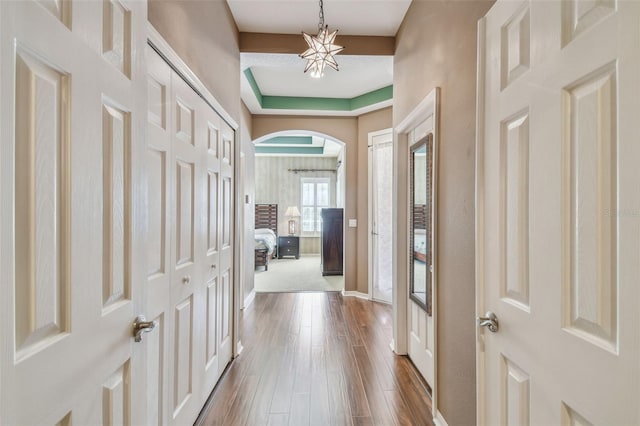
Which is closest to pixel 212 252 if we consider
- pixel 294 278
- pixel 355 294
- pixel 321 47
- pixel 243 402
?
pixel 243 402

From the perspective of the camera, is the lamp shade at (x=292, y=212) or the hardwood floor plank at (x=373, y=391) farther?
the lamp shade at (x=292, y=212)

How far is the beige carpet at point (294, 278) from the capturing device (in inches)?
200

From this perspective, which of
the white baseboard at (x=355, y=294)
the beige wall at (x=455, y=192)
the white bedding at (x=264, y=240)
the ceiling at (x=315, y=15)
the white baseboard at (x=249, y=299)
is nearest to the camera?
the beige wall at (x=455, y=192)

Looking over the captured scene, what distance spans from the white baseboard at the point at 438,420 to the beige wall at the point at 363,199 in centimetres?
268

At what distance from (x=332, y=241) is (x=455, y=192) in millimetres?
4338

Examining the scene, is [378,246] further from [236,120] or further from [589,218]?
[589,218]

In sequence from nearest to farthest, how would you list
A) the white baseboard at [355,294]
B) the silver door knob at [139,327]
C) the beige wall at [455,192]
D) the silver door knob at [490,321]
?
the silver door knob at [139,327] → the silver door knob at [490,321] → the beige wall at [455,192] → the white baseboard at [355,294]

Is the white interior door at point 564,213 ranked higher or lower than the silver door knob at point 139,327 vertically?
higher

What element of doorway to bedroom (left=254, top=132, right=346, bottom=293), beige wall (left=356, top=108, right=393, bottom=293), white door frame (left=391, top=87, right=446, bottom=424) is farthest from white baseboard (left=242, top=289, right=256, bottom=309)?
doorway to bedroom (left=254, top=132, right=346, bottom=293)

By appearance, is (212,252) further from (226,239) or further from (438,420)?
(438,420)

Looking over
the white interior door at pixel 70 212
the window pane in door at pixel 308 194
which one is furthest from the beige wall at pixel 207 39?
the window pane in door at pixel 308 194

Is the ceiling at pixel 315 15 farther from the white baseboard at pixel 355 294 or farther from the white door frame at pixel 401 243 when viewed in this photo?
the white baseboard at pixel 355 294

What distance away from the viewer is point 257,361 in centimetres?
258

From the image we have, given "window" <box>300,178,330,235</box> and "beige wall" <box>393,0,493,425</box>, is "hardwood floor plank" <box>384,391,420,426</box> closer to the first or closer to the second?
"beige wall" <box>393,0,493,425</box>
